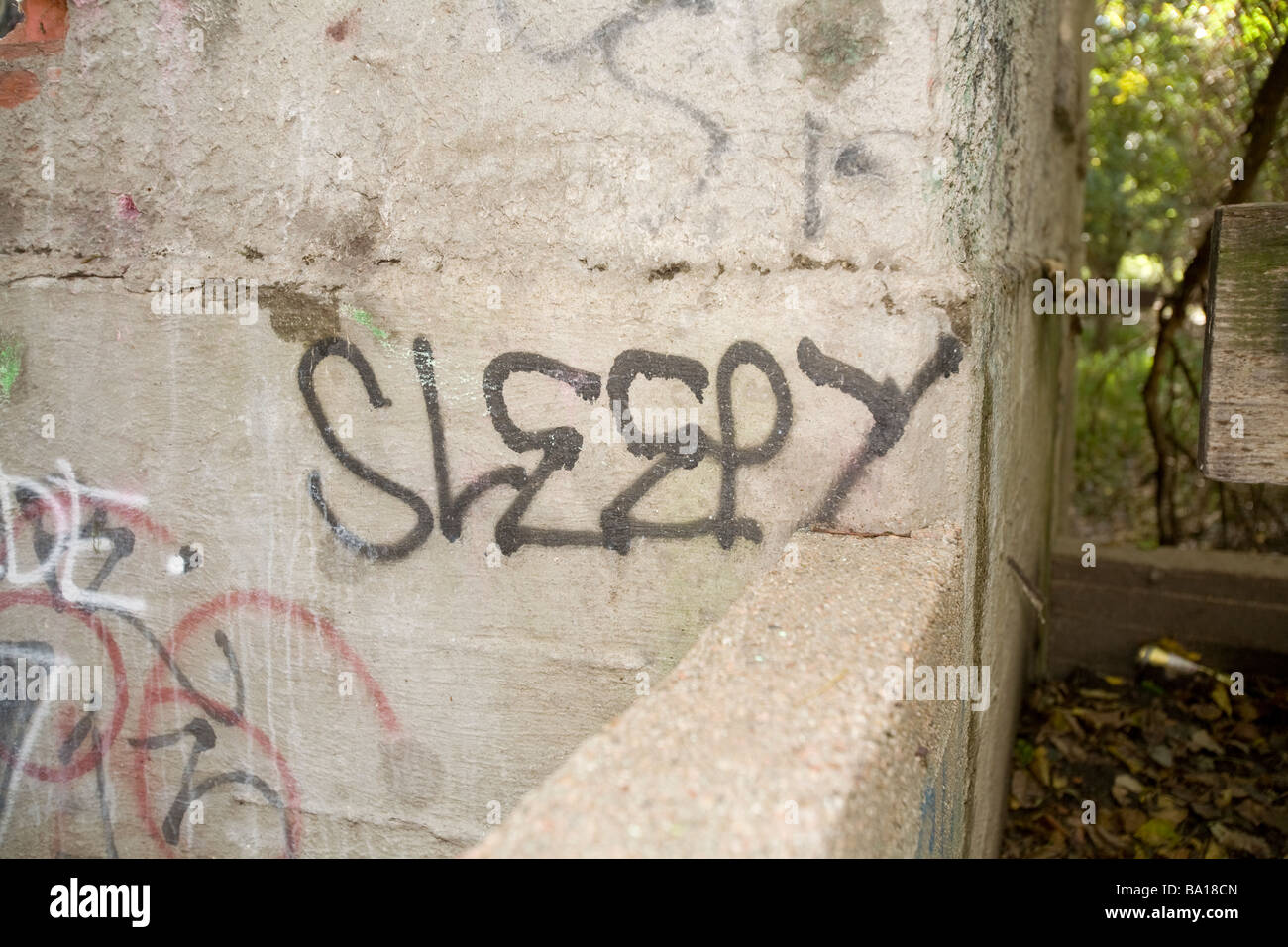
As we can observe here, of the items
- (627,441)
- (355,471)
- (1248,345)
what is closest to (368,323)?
(355,471)

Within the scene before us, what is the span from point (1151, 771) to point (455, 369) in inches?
118

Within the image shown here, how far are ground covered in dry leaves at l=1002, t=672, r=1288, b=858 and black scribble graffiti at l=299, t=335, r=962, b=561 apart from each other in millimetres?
2058

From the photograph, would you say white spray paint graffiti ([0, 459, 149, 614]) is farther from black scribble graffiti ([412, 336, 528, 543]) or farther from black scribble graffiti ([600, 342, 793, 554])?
black scribble graffiti ([600, 342, 793, 554])

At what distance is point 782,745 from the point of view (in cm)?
109

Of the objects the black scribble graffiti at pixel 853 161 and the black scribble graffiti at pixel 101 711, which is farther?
the black scribble graffiti at pixel 101 711

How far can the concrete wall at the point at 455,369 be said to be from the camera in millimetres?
1796

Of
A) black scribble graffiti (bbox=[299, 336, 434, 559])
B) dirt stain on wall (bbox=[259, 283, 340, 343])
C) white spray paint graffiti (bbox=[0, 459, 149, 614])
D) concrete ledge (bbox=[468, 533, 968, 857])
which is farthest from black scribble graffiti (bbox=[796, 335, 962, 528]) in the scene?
white spray paint graffiti (bbox=[0, 459, 149, 614])

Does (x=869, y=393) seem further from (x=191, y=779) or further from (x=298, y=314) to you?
(x=191, y=779)

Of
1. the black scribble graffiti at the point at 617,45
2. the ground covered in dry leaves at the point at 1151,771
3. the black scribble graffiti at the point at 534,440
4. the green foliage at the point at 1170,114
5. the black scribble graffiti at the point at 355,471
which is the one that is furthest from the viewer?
the green foliage at the point at 1170,114

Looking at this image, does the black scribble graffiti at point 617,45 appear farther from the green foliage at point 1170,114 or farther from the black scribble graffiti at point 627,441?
the green foliage at point 1170,114

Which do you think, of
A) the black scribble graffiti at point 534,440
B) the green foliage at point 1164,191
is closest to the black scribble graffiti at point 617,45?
the black scribble graffiti at point 534,440

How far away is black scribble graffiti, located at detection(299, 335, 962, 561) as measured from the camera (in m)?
1.81

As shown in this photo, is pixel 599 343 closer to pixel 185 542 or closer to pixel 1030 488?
pixel 185 542
